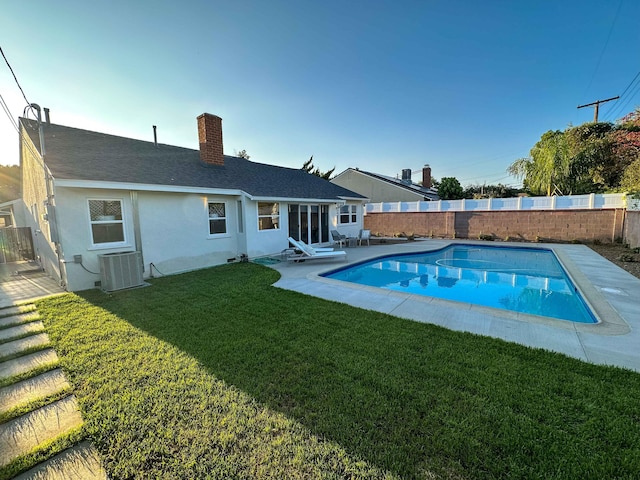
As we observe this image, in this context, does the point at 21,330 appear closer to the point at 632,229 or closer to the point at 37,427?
the point at 37,427

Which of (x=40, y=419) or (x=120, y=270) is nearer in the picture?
(x=40, y=419)

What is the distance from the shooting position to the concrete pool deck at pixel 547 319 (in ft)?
13.4

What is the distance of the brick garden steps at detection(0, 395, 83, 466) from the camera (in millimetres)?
2471

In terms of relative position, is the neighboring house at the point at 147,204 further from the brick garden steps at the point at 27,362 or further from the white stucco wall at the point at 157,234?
the brick garden steps at the point at 27,362

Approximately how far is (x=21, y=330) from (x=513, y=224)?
22398 mm

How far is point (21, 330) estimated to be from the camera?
5.01 m

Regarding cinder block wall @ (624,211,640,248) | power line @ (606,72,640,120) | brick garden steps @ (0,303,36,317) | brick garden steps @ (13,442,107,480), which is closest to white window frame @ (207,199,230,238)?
brick garden steps @ (0,303,36,317)

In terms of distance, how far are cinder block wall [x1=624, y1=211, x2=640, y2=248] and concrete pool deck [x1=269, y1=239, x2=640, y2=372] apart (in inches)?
201

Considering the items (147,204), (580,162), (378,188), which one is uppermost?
(580,162)

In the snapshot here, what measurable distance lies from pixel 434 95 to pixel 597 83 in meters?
17.4

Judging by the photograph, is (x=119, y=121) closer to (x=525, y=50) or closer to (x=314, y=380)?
(x=314, y=380)

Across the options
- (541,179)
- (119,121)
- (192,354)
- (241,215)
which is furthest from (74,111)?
(541,179)

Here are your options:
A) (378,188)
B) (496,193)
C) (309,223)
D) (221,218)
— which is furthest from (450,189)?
(221,218)

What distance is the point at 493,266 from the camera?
39.2 ft
